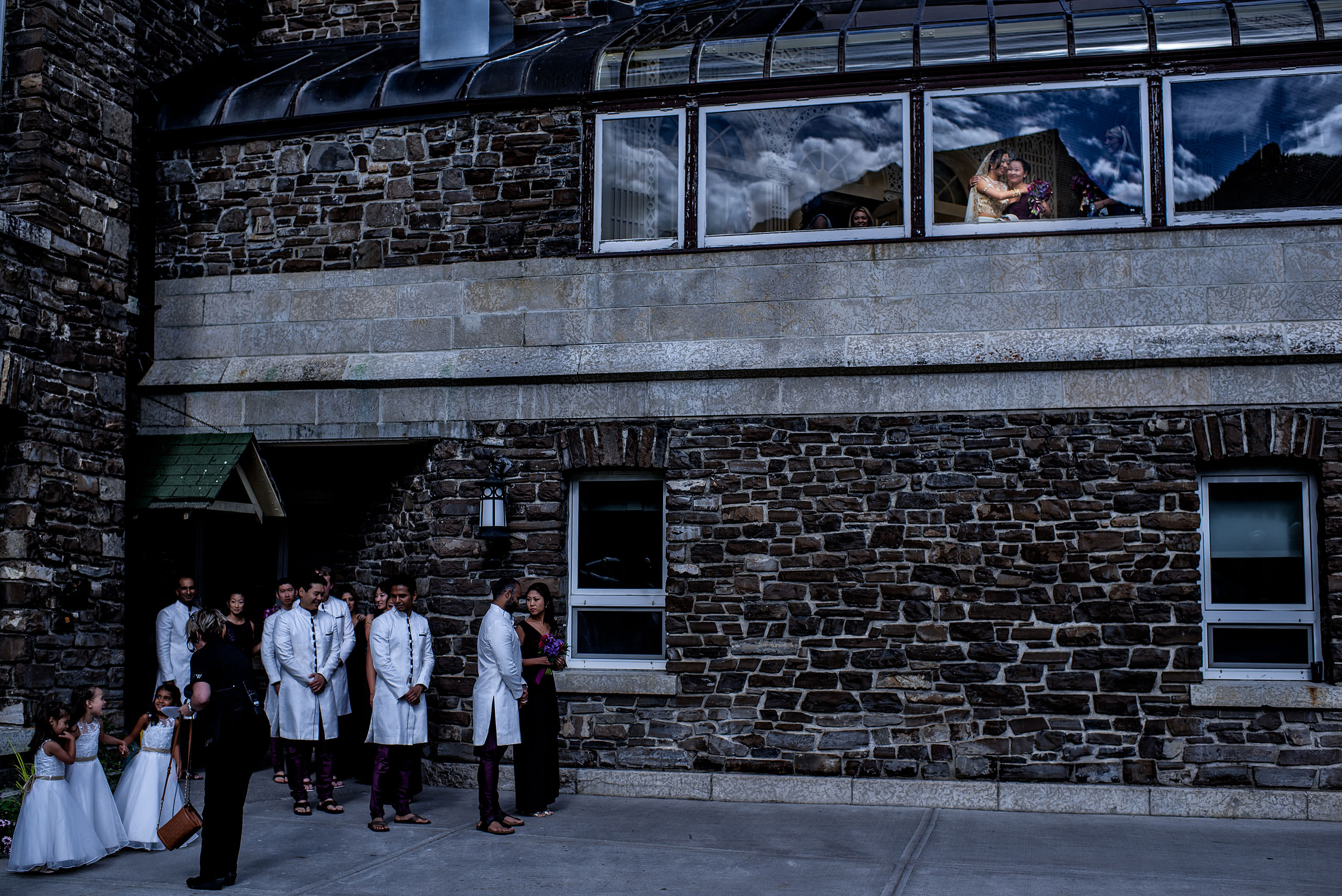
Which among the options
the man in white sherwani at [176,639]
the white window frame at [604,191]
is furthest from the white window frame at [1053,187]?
the man in white sherwani at [176,639]

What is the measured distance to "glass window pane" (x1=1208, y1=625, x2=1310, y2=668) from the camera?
979 centimetres

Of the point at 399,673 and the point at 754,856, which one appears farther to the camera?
the point at 399,673

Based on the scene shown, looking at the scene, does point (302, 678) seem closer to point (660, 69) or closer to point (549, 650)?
point (549, 650)

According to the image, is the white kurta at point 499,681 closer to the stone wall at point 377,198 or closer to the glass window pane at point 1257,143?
the stone wall at point 377,198

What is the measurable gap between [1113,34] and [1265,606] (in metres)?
4.70

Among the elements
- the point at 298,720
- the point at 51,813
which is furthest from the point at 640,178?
the point at 51,813

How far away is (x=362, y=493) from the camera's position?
12094 millimetres

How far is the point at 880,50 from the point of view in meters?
10.7

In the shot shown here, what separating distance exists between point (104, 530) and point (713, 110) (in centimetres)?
641

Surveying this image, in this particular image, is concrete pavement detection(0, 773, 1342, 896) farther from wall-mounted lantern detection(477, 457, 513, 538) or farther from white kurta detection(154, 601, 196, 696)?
wall-mounted lantern detection(477, 457, 513, 538)

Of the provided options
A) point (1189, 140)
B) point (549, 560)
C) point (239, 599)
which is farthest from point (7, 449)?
point (1189, 140)

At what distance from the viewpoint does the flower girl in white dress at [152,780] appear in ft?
28.0

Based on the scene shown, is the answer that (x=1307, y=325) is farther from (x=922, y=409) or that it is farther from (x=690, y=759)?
(x=690, y=759)

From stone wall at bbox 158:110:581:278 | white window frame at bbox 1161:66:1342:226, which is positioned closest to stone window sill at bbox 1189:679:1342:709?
white window frame at bbox 1161:66:1342:226
